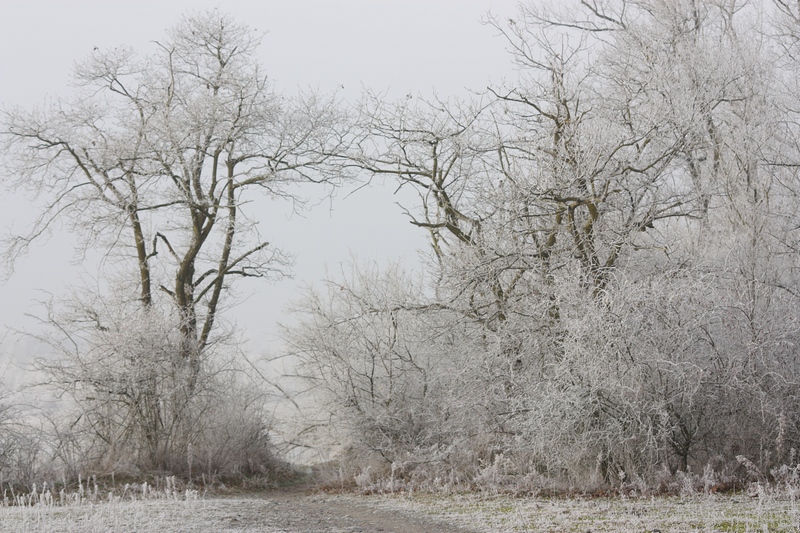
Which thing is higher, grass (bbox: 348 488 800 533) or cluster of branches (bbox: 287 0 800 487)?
cluster of branches (bbox: 287 0 800 487)

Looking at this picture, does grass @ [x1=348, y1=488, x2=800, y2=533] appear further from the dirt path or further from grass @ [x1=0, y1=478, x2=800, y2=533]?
the dirt path

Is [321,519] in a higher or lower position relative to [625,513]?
higher

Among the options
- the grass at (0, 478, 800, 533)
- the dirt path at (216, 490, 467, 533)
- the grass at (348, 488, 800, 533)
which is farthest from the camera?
the dirt path at (216, 490, 467, 533)

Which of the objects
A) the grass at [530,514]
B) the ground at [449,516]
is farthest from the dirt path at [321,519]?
the grass at [530,514]

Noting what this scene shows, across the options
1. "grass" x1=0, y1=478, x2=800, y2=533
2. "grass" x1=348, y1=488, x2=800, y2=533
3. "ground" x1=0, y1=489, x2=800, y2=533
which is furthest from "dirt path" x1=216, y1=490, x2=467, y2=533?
"grass" x1=348, y1=488, x2=800, y2=533

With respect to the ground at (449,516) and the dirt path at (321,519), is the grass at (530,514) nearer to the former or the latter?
the ground at (449,516)

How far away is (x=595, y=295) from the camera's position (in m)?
11.5

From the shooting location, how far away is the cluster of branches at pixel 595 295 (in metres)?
10.5

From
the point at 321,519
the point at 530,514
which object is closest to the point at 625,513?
the point at 530,514

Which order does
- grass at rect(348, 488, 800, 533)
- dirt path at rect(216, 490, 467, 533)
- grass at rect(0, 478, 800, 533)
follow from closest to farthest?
grass at rect(348, 488, 800, 533)
grass at rect(0, 478, 800, 533)
dirt path at rect(216, 490, 467, 533)

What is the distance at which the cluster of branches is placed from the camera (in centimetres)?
1046

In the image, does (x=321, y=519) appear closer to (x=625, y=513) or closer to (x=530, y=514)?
(x=530, y=514)

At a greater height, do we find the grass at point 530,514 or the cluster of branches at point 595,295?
the cluster of branches at point 595,295

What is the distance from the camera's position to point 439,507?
33.6 ft
